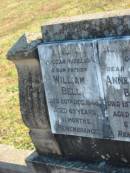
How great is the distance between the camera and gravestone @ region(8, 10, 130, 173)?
412 centimetres

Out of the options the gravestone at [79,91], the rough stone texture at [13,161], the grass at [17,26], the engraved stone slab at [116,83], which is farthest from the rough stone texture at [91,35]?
the grass at [17,26]

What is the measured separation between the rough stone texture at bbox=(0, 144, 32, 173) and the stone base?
13.0 inches

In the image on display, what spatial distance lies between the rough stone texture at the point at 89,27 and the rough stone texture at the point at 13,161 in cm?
172

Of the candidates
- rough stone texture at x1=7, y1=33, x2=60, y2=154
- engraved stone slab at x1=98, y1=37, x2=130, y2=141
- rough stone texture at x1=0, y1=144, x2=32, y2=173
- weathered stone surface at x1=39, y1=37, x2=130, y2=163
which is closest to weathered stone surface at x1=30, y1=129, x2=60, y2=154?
rough stone texture at x1=7, y1=33, x2=60, y2=154

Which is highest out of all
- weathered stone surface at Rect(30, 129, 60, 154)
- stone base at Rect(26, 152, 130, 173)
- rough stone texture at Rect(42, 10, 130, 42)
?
rough stone texture at Rect(42, 10, 130, 42)

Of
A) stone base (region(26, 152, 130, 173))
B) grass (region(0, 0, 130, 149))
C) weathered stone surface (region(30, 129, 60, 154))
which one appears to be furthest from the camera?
grass (region(0, 0, 130, 149))

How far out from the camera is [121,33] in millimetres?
4047

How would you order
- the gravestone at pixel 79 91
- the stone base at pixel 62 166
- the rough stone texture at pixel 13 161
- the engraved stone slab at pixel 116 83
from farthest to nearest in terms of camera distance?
1. the rough stone texture at pixel 13 161
2. the stone base at pixel 62 166
3. the gravestone at pixel 79 91
4. the engraved stone slab at pixel 116 83

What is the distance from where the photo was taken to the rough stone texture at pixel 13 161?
5595 mm

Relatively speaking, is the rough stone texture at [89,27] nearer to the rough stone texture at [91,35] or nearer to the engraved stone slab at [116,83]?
the rough stone texture at [91,35]

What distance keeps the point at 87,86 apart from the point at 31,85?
705mm

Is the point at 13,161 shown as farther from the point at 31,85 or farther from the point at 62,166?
the point at 31,85

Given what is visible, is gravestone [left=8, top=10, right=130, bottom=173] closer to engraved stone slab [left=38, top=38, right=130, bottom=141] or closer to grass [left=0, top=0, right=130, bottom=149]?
engraved stone slab [left=38, top=38, right=130, bottom=141]

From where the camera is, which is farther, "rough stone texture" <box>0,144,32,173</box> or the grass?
the grass
